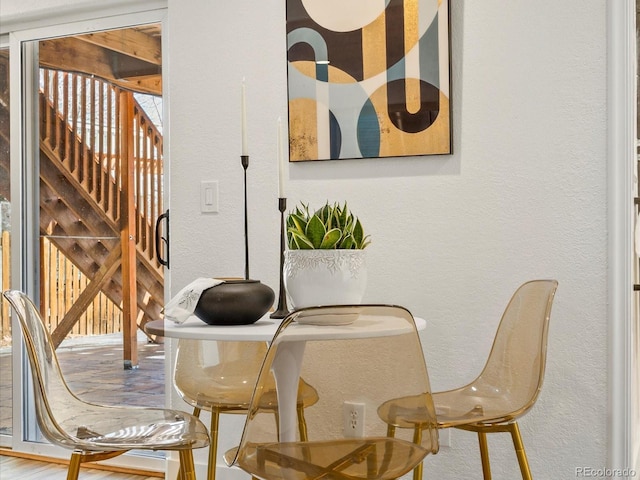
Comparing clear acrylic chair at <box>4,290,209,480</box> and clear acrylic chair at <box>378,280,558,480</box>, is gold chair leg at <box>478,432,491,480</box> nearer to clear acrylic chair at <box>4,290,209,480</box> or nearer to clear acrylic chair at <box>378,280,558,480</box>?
clear acrylic chair at <box>378,280,558,480</box>

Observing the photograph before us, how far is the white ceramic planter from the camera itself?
6.29 feet

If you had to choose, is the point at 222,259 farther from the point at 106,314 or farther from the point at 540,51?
the point at 540,51

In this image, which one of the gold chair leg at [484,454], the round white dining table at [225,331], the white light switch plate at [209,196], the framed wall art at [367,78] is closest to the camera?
the round white dining table at [225,331]

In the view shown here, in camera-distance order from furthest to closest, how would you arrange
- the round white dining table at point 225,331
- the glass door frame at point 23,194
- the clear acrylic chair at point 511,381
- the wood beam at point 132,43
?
1. the glass door frame at point 23,194
2. the wood beam at point 132,43
3. the clear acrylic chair at point 511,381
4. the round white dining table at point 225,331

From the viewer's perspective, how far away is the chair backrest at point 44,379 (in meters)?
1.83

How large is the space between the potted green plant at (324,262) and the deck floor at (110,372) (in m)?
1.34

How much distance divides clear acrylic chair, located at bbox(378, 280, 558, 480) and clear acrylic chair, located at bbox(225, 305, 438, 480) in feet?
1.52

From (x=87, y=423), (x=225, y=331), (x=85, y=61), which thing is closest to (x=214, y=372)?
(x=87, y=423)

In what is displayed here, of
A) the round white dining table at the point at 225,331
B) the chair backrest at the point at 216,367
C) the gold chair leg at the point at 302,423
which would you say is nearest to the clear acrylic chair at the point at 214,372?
the chair backrest at the point at 216,367

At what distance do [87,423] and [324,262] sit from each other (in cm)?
79

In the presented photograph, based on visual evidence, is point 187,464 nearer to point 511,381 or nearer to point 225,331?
point 225,331

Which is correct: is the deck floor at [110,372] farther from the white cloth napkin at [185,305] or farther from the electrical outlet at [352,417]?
the electrical outlet at [352,417]

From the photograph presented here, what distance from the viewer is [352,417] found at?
4.89ft

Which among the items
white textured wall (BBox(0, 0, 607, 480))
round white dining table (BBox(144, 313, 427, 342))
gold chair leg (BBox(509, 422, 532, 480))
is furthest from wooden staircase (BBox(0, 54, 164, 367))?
gold chair leg (BBox(509, 422, 532, 480))
